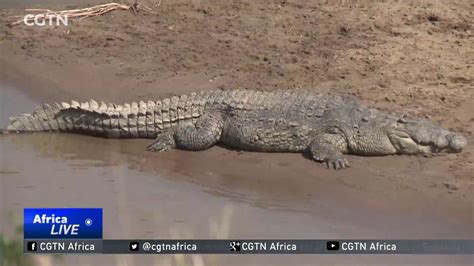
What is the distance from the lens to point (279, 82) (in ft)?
29.0

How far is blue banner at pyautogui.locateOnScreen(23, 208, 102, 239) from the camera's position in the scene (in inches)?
179

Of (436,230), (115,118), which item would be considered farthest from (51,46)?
(436,230)

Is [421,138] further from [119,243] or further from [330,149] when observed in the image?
[119,243]

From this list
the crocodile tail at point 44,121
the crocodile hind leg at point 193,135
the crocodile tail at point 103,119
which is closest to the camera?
the crocodile hind leg at point 193,135

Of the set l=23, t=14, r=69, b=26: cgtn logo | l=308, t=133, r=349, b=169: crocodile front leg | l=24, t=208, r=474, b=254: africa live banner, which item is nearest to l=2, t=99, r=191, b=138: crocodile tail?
l=308, t=133, r=349, b=169: crocodile front leg

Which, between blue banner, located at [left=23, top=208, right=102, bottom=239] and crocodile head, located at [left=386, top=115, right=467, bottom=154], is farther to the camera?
crocodile head, located at [left=386, top=115, right=467, bottom=154]

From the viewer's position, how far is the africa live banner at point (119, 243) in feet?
14.9

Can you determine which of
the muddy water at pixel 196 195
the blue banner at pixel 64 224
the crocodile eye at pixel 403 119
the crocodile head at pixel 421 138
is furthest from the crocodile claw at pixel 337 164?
the blue banner at pixel 64 224

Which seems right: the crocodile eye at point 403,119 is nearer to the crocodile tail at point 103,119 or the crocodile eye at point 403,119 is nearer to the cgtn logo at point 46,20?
the crocodile tail at point 103,119

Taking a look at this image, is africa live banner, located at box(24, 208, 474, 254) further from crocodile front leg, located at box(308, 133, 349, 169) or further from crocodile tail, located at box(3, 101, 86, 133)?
crocodile tail, located at box(3, 101, 86, 133)

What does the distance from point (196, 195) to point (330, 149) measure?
137 centimetres

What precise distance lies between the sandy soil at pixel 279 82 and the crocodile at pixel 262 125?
131 millimetres

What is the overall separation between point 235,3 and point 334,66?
2.52 metres

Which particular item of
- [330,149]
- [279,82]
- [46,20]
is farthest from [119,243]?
[46,20]
